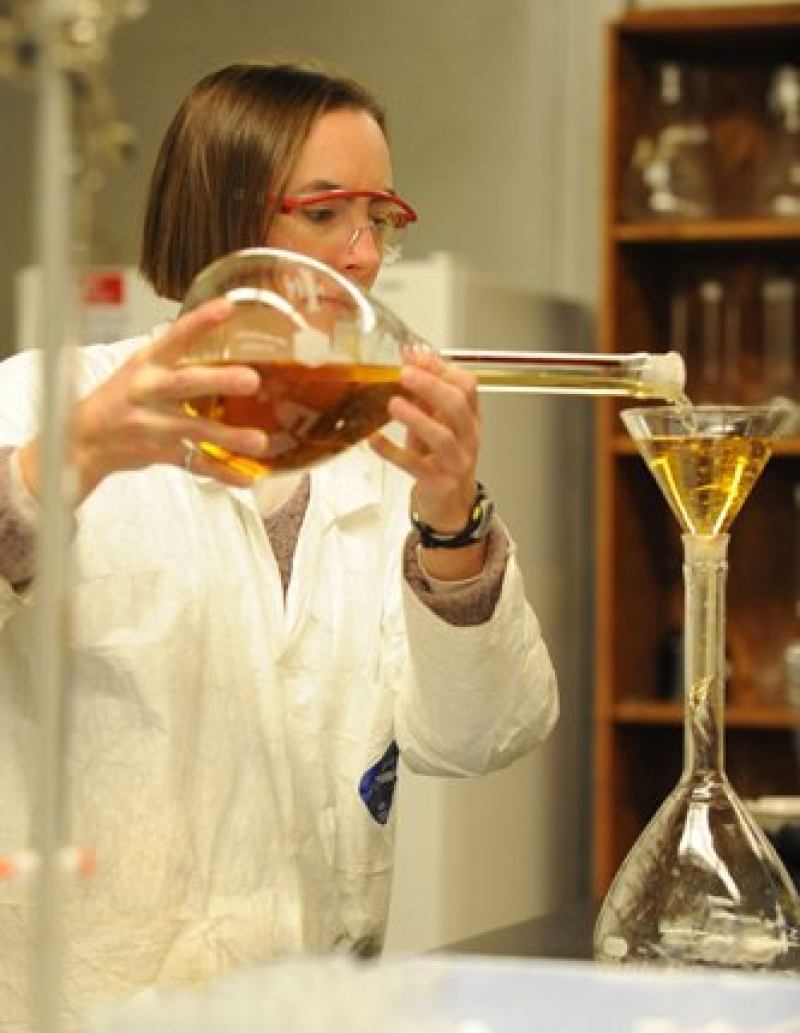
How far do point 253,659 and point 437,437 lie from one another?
0.35m

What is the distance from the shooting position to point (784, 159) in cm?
376

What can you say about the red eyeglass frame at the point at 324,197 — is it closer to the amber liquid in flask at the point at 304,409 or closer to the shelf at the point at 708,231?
the amber liquid in flask at the point at 304,409

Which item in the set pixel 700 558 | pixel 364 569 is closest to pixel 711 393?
pixel 364 569

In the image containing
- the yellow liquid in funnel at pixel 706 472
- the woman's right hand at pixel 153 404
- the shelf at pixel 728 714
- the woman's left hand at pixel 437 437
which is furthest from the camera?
the shelf at pixel 728 714

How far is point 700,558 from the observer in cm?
135

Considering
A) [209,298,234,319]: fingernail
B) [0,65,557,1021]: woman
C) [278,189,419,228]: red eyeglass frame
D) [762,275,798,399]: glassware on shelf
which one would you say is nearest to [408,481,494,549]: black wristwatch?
[0,65,557,1021]: woman

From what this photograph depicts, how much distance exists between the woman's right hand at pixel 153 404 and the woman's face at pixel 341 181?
426mm

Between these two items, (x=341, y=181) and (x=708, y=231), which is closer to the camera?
(x=341, y=181)

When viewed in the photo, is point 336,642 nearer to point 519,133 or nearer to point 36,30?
point 36,30

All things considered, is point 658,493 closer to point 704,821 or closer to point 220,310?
point 704,821

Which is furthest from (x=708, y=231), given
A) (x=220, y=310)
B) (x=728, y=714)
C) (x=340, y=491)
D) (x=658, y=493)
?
(x=220, y=310)

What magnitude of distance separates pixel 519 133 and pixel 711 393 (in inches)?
26.3

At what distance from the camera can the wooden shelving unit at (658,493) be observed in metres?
3.68

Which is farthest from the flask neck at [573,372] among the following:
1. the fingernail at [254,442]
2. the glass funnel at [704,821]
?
the fingernail at [254,442]
